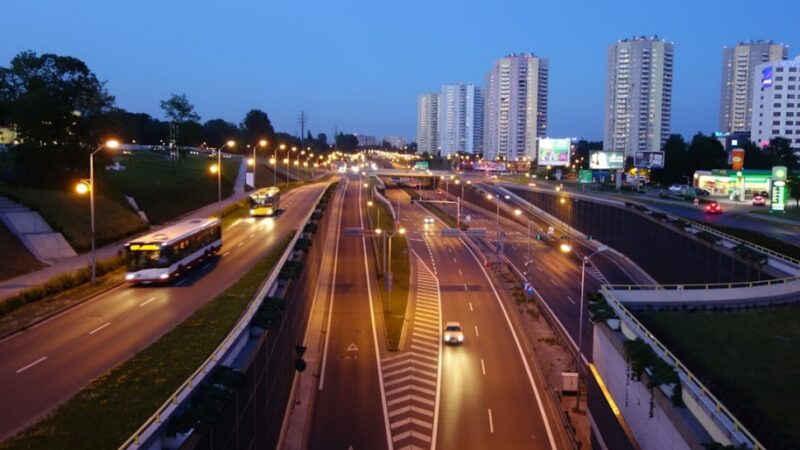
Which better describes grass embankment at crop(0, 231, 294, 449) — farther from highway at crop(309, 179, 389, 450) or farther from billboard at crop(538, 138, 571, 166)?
billboard at crop(538, 138, 571, 166)

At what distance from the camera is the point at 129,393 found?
15602 mm

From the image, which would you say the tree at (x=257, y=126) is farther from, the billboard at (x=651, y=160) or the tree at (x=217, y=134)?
the billboard at (x=651, y=160)

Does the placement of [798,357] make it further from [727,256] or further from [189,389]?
[727,256]

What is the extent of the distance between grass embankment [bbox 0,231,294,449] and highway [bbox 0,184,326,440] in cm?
79

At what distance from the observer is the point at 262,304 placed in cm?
2200

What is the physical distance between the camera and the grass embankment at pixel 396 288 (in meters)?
41.5

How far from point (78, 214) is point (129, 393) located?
1325 inches

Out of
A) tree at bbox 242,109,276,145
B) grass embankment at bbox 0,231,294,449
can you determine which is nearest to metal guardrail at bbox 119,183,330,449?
grass embankment at bbox 0,231,294,449

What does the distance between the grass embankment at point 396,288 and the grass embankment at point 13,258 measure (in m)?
19.4

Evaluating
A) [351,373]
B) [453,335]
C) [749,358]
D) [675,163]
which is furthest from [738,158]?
[749,358]

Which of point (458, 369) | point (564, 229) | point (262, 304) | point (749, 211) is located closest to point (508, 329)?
point (458, 369)

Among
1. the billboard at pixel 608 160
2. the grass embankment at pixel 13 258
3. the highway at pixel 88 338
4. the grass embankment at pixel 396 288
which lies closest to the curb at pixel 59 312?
the highway at pixel 88 338

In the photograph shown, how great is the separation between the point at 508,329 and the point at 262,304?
24.1 meters

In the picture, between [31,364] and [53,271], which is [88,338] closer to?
[31,364]
